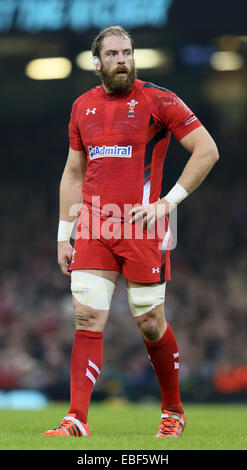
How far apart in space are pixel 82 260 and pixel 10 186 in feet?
47.0

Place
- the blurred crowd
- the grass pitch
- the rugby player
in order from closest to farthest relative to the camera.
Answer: the grass pitch, the rugby player, the blurred crowd

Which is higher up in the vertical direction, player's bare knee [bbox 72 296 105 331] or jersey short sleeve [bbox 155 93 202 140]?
jersey short sleeve [bbox 155 93 202 140]

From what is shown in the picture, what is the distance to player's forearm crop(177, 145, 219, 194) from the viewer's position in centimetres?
499

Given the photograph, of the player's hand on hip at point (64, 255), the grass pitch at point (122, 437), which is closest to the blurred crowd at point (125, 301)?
the grass pitch at point (122, 437)

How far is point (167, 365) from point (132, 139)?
1416mm

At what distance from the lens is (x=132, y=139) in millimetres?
5070

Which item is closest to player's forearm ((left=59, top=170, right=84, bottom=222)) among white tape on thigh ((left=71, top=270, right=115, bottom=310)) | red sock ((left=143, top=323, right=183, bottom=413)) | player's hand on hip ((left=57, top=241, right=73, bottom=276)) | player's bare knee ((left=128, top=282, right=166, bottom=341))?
player's hand on hip ((left=57, top=241, right=73, bottom=276))

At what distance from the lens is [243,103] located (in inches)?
744

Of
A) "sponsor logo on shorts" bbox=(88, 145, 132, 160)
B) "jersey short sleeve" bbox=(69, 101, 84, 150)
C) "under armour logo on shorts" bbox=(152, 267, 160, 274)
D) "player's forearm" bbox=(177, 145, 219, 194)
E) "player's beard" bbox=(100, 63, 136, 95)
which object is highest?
"player's beard" bbox=(100, 63, 136, 95)

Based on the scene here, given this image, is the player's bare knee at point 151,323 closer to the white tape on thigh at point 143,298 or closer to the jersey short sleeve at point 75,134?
the white tape on thigh at point 143,298

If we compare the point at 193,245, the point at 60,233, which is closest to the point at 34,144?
the point at 193,245

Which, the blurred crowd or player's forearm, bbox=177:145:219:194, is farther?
the blurred crowd

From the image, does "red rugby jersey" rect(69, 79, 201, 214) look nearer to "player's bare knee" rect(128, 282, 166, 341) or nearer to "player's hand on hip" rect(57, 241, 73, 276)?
"player's hand on hip" rect(57, 241, 73, 276)

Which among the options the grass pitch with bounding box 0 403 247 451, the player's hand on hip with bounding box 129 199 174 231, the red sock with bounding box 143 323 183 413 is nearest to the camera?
the grass pitch with bounding box 0 403 247 451
